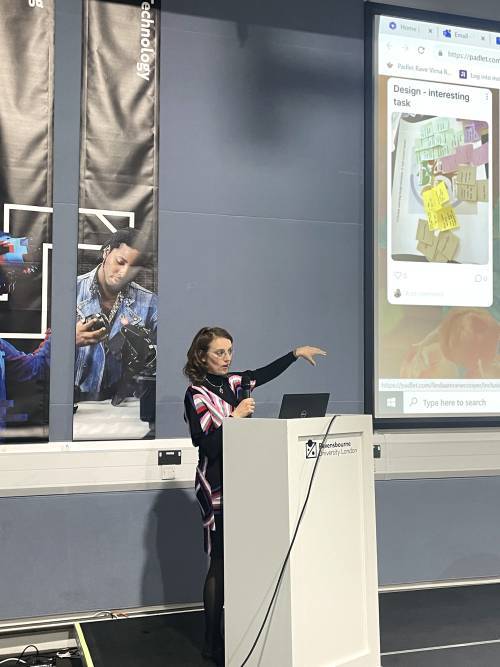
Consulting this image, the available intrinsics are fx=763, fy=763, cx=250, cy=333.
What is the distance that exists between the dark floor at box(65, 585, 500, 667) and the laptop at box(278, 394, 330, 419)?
1.07 m

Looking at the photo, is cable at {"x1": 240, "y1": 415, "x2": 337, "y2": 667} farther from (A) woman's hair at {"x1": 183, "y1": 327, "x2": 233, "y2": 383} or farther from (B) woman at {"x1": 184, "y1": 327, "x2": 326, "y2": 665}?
(A) woman's hair at {"x1": 183, "y1": 327, "x2": 233, "y2": 383}

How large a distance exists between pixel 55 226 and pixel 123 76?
85cm

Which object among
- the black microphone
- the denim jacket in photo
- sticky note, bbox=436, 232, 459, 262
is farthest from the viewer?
sticky note, bbox=436, 232, 459, 262

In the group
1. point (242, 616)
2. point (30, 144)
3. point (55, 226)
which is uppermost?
point (30, 144)

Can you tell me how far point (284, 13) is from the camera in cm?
421

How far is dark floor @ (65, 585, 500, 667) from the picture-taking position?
3047mm

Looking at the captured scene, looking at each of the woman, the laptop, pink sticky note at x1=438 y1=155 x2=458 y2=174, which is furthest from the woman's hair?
pink sticky note at x1=438 y1=155 x2=458 y2=174

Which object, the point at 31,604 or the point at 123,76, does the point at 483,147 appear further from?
the point at 31,604

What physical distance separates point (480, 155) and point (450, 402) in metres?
1.45

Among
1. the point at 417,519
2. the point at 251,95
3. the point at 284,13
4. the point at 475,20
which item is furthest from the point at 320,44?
the point at 417,519

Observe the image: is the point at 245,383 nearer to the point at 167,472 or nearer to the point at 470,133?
the point at 167,472

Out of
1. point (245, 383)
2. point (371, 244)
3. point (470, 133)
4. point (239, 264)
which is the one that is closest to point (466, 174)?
point (470, 133)

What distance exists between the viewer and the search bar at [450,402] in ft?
14.1

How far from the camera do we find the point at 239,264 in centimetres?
407
